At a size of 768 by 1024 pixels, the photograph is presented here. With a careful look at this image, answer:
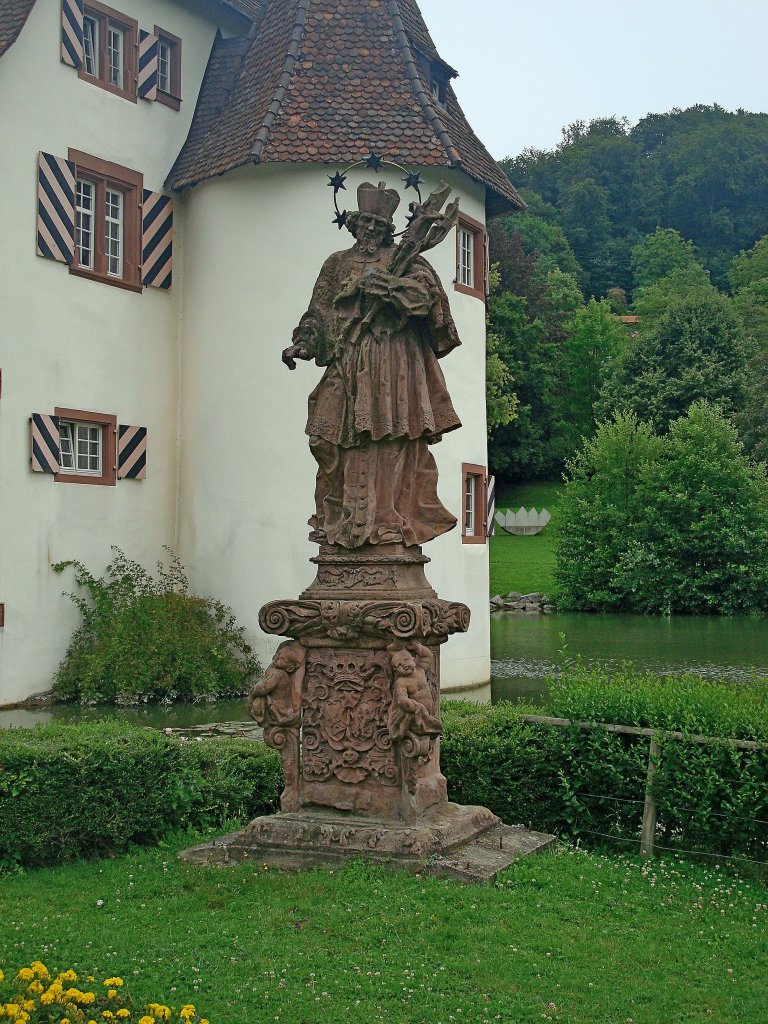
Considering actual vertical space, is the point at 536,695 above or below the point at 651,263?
below

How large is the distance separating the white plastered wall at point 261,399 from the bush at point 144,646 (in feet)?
1.64

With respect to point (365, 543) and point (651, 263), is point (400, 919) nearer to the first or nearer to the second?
point (365, 543)

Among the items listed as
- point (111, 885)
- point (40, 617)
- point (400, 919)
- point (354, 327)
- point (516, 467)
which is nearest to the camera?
point (400, 919)

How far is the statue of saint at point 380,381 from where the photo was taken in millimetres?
7977

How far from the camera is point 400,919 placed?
20.9ft

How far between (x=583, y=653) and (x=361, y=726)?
1751cm

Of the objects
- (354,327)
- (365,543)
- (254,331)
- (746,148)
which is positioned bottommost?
(365,543)

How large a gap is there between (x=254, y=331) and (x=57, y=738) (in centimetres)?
1159

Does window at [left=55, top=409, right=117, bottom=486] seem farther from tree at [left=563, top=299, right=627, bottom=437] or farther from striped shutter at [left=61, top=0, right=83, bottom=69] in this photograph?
tree at [left=563, top=299, right=627, bottom=437]

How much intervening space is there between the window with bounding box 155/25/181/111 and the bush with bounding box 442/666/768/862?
1432 centimetres

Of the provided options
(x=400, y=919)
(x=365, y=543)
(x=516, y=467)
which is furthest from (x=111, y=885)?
(x=516, y=467)

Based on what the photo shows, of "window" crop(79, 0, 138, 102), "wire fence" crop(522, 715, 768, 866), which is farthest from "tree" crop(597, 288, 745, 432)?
"wire fence" crop(522, 715, 768, 866)

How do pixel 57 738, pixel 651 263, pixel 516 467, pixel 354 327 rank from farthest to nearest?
pixel 651 263
pixel 516 467
pixel 57 738
pixel 354 327

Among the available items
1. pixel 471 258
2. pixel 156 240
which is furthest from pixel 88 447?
pixel 471 258
